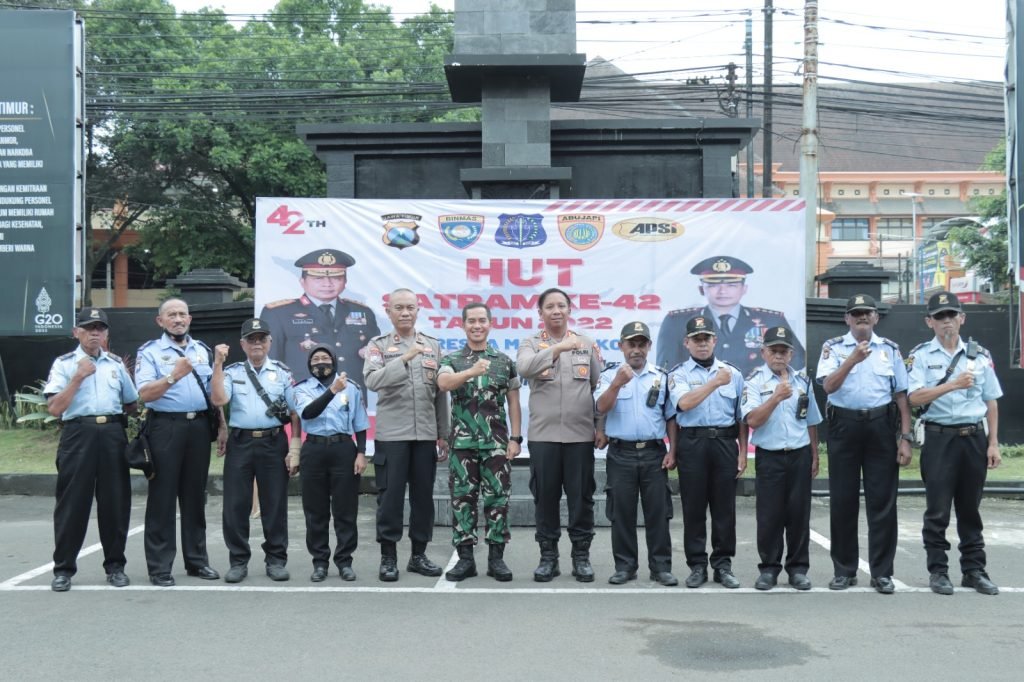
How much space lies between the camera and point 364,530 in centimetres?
857

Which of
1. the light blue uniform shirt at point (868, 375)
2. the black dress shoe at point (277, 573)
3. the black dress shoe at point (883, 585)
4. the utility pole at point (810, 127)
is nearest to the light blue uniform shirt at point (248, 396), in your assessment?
the black dress shoe at point (277, 573)

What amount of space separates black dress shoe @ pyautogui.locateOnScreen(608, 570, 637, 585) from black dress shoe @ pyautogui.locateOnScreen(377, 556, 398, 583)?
53.3 inches

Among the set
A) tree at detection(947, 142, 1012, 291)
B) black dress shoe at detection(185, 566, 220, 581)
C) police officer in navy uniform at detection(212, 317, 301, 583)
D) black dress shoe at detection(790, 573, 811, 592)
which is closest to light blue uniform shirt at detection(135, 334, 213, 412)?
police officer in navy uniform at detection(212, 317, 301, 583)

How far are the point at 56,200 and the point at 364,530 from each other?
484 centimetres

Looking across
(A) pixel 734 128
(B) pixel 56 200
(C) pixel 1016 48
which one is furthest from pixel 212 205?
(C) pixel 1016 48

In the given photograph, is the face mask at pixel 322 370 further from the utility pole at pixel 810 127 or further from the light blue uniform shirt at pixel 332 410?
the utility pole at pixel 810 127

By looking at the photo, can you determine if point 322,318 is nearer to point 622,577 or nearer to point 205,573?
point 205,573

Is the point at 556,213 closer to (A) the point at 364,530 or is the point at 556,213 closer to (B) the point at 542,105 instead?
(B) the point at 542,105

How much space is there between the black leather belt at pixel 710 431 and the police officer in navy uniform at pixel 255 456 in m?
2.51

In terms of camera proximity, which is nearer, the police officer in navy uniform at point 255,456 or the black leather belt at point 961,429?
the black leather belt at point 961,429

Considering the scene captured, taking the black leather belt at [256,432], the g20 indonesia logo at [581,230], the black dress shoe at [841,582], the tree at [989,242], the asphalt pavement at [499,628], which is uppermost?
the tree at [989,242]

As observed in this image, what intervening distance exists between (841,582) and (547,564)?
1791 millimetres

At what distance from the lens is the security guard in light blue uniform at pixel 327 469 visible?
21.9 feet

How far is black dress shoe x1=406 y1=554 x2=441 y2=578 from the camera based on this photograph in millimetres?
6793
